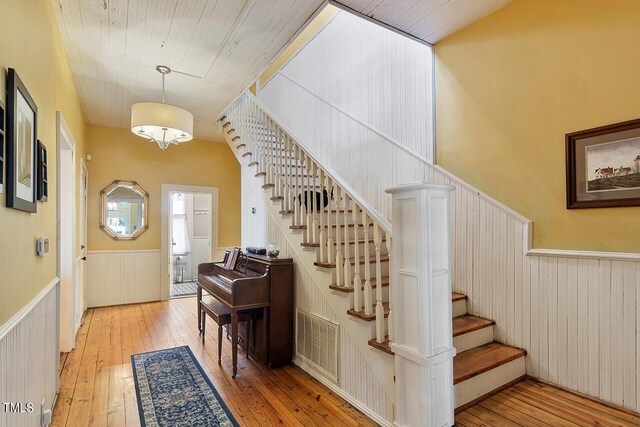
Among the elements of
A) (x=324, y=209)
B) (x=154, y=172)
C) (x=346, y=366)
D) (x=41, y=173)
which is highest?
(x=154, y=172)

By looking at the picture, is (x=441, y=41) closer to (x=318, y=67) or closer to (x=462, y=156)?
(x=462, y=156)

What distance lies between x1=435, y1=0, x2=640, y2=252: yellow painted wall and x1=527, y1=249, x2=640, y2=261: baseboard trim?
4 centimetres

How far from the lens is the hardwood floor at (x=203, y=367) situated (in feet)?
7.36

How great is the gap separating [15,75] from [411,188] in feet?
6.35

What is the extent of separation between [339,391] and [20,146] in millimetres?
2501

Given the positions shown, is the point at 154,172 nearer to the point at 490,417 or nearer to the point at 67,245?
the point at 67,245

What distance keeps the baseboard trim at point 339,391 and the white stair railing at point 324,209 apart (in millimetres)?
529

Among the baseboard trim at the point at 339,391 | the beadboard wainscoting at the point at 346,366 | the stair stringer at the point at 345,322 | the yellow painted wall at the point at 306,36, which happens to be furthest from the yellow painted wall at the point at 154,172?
the baseboard trim at the point at 339,391

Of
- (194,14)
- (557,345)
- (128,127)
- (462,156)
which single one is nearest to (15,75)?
(194,14)

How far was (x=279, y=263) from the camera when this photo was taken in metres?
3.11

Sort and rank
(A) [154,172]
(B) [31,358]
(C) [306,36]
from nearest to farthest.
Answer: (B) [31,358] → (C) [306,36] → (A) [154,172]

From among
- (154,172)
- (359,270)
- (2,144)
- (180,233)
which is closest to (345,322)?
(359,270)

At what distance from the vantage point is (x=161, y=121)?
3.23 m

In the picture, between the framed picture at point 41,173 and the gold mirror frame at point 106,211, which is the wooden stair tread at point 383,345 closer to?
the framed picture at point 41,173
